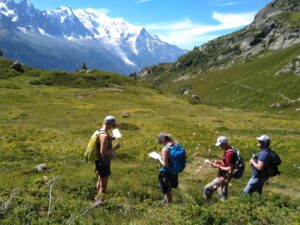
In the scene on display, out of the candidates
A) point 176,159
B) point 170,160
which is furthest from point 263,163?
point 170,160

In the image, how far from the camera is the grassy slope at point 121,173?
12.2 meters

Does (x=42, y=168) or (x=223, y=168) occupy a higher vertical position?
(x=223, y=168)

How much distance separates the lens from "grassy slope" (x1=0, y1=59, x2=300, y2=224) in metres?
12.2

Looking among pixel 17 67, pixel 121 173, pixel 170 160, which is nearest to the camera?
pixel 170 160

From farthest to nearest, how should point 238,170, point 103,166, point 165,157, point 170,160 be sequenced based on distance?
point 238,170, point 103,166, point 170,160, point 165,157

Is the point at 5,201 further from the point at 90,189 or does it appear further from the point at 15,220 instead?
the point at 90,189

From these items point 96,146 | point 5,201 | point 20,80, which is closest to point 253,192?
point 96,146

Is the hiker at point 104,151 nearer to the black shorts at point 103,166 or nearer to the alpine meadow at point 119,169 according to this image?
the black shorts at point 103,166

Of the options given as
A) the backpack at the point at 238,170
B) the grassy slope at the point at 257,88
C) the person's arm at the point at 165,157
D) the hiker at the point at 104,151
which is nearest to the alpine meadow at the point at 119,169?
the backpack at the point at 238,170

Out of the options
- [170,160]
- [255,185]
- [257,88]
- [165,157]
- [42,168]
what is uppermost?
[165,157]

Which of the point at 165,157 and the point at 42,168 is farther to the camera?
the point at 42,168

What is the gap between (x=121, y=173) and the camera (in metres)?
24.4

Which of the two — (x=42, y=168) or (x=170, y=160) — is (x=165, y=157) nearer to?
(x=170, y=160)

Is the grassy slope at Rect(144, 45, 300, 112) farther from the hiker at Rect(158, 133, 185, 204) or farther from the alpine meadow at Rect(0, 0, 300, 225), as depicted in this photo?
the hiker at Rect(158, 133, 185, 204)
